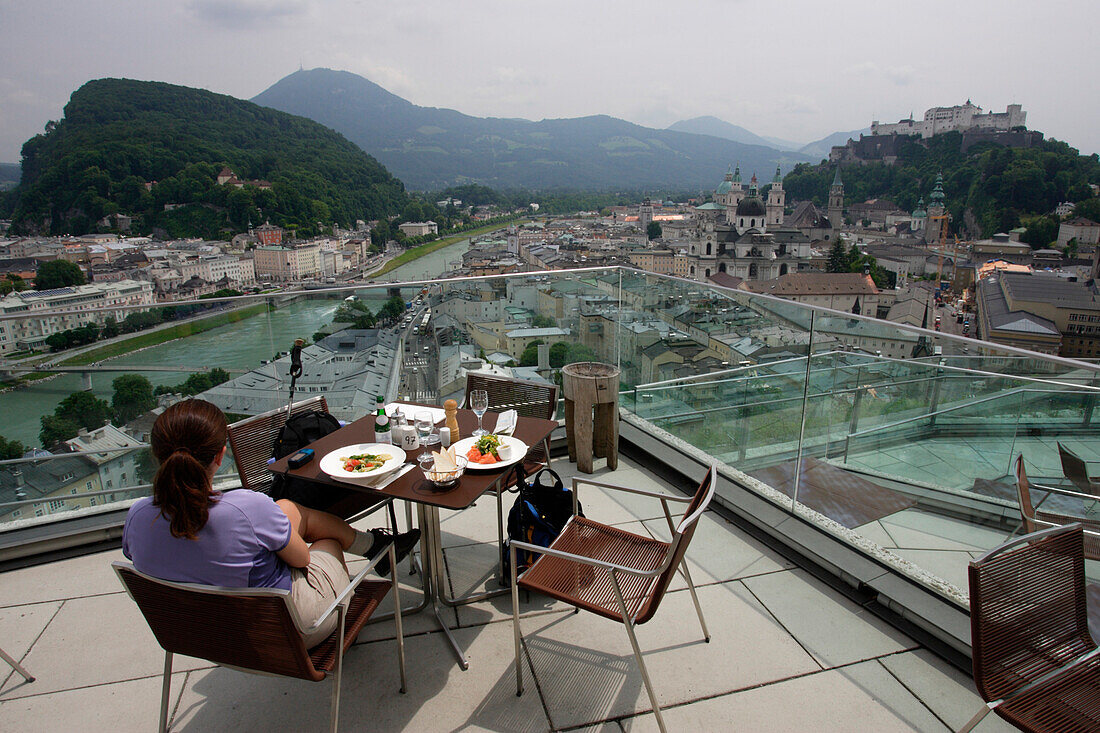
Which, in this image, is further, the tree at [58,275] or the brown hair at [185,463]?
the tree at [58,275]

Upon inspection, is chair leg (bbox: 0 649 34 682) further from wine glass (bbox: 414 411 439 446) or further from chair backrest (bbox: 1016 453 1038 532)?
chair backrest (bbox: 1016 453 1038 532)

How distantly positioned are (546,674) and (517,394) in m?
1.33

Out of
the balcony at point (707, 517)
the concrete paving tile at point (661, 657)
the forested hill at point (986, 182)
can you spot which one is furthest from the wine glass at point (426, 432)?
the forested hill at point (986, 182)

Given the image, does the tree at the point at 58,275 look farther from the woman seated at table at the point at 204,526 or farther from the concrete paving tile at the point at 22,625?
the woman seated at table at the point at 204,526

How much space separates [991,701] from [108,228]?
6918 cm

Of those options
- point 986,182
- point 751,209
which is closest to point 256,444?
point 751,209

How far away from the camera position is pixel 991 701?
1.21m

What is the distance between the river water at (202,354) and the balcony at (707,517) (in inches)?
0.4

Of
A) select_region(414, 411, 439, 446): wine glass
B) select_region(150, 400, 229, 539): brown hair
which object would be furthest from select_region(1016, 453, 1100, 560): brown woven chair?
select_region(150, 400, 229, 539): brown hair

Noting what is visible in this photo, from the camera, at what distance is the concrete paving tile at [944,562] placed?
1901 mm

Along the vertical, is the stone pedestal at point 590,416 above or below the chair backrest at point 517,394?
below

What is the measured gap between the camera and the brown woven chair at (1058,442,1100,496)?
1896mm

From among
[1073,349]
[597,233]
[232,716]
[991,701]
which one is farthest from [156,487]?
[597,233]

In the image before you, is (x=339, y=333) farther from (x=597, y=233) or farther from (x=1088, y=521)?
(x=597, y=233)
